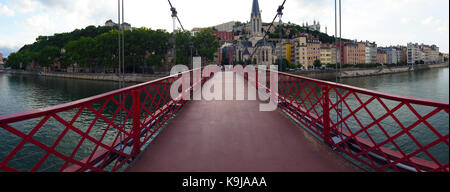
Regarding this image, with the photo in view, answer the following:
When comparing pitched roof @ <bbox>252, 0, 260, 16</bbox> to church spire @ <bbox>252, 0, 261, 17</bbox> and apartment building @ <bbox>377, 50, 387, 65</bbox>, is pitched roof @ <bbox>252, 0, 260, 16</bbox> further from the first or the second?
apartment building @ <bbox>377, 50, 387, 65</bbox>

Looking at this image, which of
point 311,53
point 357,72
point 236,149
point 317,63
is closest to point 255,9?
point 311,53

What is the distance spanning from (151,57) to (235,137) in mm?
28691

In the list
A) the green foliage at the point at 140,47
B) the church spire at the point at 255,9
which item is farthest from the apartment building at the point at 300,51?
the green foliage at the point at 140,47

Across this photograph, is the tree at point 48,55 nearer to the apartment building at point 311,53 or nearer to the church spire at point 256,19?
the church spire at point 256,19

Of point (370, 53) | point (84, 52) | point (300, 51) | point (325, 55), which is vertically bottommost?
point (84, 52)

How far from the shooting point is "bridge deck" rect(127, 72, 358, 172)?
78.0 inches

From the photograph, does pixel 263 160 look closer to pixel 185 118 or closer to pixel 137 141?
pixel 137 141

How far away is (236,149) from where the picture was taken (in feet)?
7.76

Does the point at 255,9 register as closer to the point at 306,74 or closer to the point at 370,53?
the point at 370,53

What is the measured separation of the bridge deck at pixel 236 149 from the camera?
6.50 ft

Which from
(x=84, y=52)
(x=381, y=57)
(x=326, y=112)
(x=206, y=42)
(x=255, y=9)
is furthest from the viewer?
(x=381, y=57)
